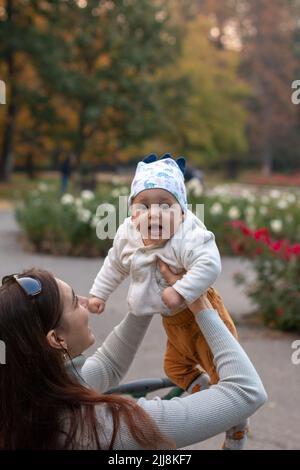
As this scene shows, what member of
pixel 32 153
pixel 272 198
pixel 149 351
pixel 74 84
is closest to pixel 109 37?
pixel 74 84

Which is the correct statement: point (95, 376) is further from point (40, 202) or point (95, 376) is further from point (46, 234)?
point (40, 202)

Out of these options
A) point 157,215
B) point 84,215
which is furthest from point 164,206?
point 84,215

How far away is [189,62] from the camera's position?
37.8m

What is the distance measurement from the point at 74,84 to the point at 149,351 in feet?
77.5

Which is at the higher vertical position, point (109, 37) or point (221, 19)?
point (221, 19)

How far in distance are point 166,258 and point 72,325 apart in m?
0.49

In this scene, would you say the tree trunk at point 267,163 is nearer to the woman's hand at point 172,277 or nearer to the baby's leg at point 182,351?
the baby's leg at point 182,351

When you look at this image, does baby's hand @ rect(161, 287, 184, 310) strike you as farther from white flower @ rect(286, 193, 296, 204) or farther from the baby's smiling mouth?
white flower @ rect(286, 193, 296, 204)

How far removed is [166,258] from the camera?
219cm

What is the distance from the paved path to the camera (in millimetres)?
4461

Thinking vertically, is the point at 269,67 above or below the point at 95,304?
above

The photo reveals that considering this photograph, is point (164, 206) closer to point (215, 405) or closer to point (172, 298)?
point (172, 298)

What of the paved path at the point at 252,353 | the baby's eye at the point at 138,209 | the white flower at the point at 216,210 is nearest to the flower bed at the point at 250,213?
the white flower at the point at 216,210

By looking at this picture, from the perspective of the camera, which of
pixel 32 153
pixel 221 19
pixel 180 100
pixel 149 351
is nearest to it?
pixel 149 351
